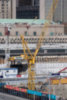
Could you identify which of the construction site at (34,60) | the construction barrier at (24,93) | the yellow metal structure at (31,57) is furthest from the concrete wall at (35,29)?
the construction barrier at (24,93)

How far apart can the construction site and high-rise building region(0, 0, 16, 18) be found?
2.70 metres

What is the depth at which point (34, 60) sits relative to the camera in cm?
1584

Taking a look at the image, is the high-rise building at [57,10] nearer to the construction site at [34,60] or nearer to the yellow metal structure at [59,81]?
the construction site at [34,60]

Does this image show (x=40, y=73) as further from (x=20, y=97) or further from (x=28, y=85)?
(x=20, y=97)

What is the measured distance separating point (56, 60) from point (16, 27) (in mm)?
4515

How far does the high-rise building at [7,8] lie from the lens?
82.8ft

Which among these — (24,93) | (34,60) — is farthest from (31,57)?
(24,93)

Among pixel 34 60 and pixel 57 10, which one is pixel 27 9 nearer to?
pixel 57 10

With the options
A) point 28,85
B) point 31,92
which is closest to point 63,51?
point 28,85

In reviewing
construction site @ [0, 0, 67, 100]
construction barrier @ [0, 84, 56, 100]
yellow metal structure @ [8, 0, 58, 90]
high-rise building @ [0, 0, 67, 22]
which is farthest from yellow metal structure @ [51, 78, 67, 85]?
high-rise building @ [0, 0, 67, 22]

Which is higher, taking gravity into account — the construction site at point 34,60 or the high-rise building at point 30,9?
the high-rise building at point 30,9

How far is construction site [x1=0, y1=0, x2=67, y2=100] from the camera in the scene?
1095 cm

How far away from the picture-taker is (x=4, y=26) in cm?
2002

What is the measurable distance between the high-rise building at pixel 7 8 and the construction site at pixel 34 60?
2.70 m
